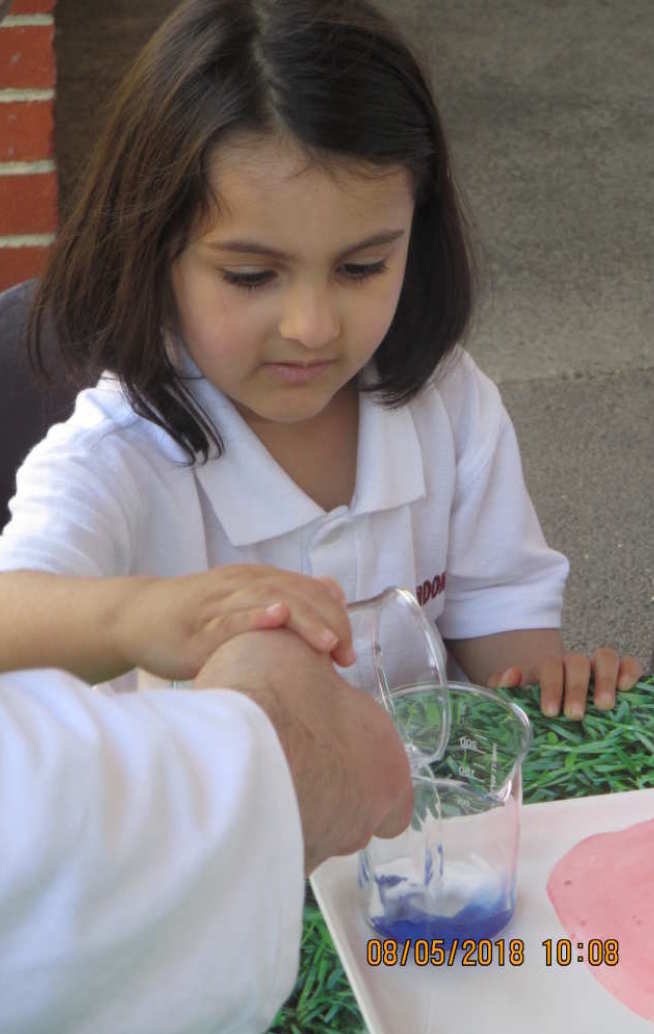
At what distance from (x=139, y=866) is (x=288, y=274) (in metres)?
0.69

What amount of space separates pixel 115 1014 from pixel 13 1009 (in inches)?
1.8

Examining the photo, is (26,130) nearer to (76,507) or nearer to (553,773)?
(76,507)

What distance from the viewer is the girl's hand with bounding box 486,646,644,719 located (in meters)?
1.23

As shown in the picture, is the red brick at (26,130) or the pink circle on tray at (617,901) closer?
the pink circle on tray at (617,901)

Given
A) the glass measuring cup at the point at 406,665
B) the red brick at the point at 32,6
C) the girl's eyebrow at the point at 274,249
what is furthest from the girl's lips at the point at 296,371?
the red brick at the point at 32,6

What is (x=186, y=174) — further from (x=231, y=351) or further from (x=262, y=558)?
(x=262, y=558)

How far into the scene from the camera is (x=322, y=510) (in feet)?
4.76

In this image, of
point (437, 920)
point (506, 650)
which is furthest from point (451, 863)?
point (506, 650)

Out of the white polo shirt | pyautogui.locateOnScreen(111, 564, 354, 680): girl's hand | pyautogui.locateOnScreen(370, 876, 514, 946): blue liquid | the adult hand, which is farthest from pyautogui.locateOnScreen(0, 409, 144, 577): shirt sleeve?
pyautogui.locateOnScreen(370, 876, 514, 946): blue liquid

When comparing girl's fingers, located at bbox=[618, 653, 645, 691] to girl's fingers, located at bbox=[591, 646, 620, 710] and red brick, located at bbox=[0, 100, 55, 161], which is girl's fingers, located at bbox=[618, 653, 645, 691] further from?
red brick, located at bbox=[0, 100, 55, 161]

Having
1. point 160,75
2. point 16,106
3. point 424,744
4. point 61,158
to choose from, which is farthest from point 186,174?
point 61,158

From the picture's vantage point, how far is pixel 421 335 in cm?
150

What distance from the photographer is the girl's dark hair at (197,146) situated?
1.23 meters
